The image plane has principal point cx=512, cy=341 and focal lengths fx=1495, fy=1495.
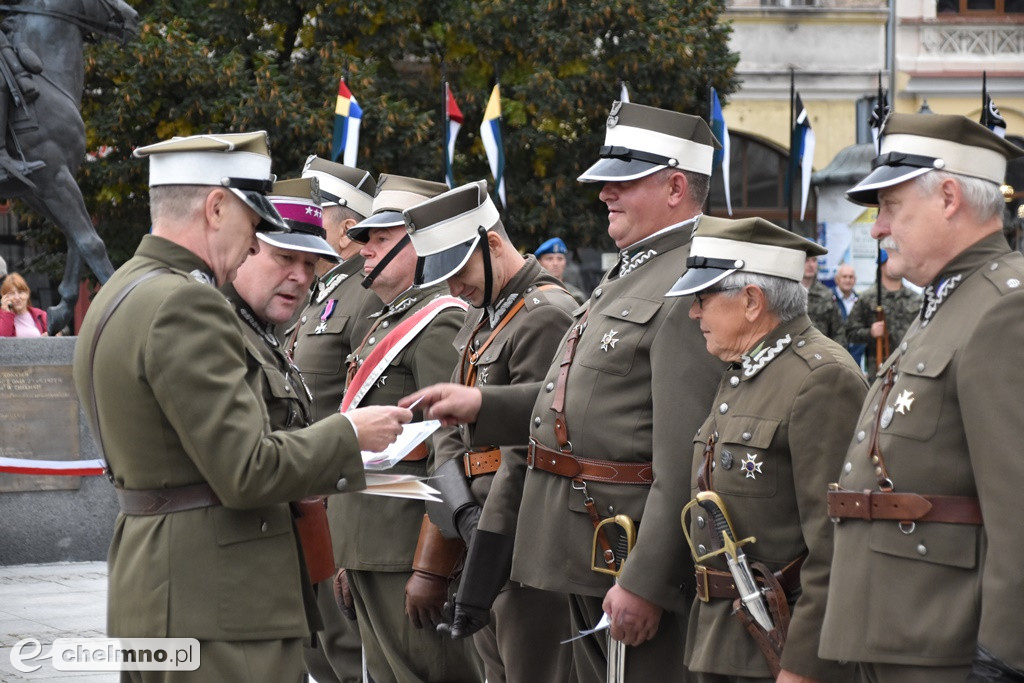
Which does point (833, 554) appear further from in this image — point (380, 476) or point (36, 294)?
point (36, 294)

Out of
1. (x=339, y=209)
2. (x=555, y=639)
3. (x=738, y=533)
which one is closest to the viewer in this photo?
(x=738, y=533)

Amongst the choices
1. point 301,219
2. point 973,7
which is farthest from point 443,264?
point 973,7

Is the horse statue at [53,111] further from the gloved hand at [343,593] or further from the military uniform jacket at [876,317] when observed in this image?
the military uniform jacket at [876,317]

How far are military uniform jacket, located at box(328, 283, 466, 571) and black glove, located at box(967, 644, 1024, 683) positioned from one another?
2.57m

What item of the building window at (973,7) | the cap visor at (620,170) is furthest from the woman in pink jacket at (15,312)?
the building window at (973,7)

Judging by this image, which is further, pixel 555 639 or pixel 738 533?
pixel 555 639

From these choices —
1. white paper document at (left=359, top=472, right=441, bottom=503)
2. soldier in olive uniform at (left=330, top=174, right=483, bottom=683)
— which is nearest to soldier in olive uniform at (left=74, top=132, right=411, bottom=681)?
white paper document at (left=359, top=472, right=441, bottom=503)

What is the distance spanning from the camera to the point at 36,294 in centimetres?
2405

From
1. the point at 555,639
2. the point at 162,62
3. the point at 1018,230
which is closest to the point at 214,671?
the point at 555,639

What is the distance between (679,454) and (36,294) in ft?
71.0

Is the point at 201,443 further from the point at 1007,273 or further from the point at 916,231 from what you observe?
the point at 1007,273

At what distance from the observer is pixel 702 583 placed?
3812mm

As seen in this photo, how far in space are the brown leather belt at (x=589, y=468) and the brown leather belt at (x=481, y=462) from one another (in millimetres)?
549

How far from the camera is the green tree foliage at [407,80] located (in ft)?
62.2
